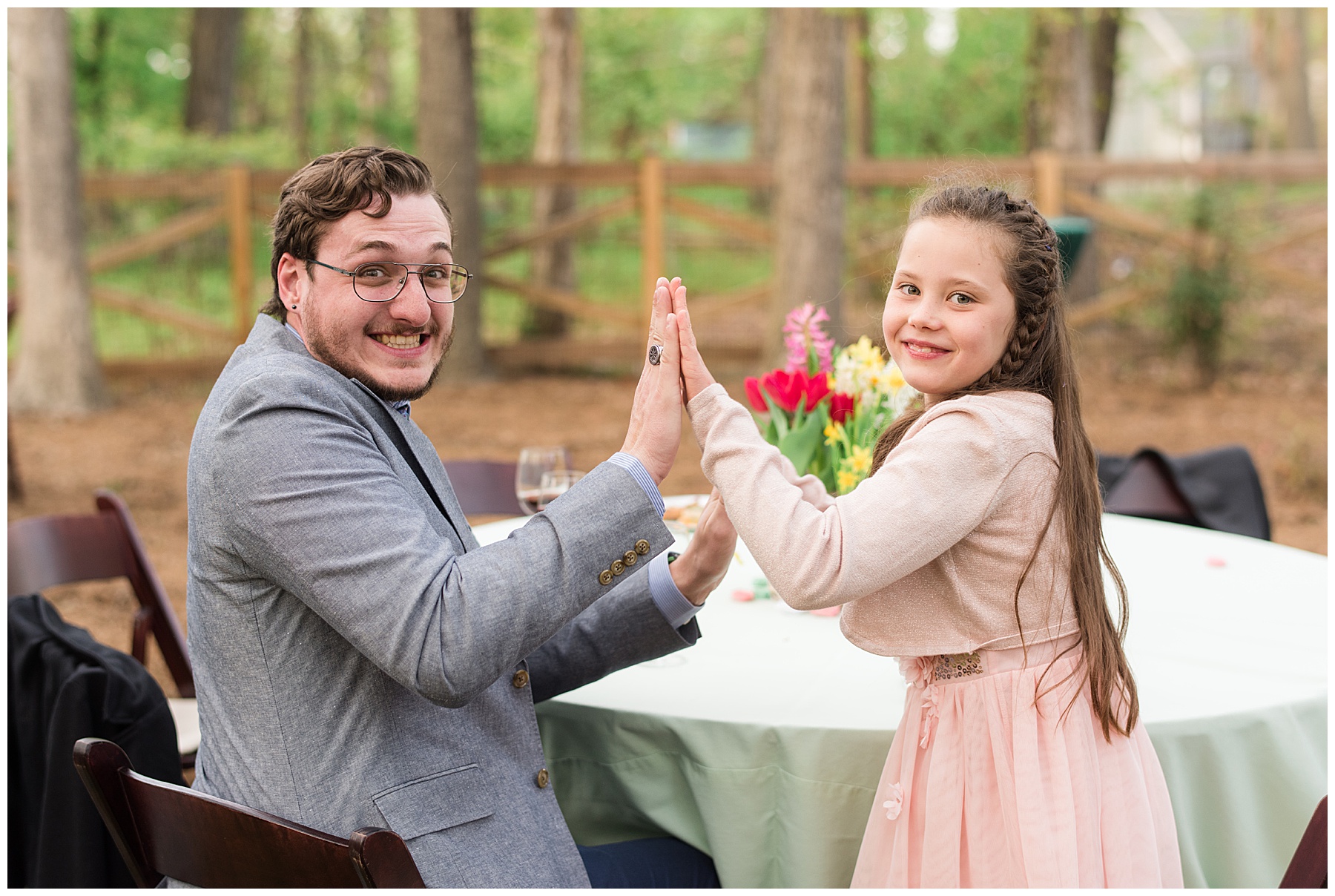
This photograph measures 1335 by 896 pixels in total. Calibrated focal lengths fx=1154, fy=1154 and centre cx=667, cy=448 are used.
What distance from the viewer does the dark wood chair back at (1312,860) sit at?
150 centimetres

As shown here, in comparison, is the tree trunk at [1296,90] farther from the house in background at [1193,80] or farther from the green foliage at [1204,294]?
the green foliage at [1204,294]

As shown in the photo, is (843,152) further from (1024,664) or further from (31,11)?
(1024,664)

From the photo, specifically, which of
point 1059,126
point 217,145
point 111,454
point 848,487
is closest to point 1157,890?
point 848,487

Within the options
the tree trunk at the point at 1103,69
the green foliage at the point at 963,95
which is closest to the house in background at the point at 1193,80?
the green foliage at the point at 963,95

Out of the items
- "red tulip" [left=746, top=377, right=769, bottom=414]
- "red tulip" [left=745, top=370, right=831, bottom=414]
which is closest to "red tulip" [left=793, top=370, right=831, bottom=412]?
"red tulip" [left=745, top=370, right=831, bottom=414]

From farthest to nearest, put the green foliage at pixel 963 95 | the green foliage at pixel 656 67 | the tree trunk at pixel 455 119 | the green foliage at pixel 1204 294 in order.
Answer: the green foliage at pixel 656 67 < the green foliage at pixel 963 95 < the tree trunk at pixel 455 119 < the green foliage at pixel 1204 294

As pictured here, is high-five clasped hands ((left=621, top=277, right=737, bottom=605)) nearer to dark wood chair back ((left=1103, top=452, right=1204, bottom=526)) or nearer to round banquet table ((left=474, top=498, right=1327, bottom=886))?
round banquet table ((left=474, top=498, right=1327, bottom=886))

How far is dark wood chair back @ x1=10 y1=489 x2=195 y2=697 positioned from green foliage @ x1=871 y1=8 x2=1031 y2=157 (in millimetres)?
18384

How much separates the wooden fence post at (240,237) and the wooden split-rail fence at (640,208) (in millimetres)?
10

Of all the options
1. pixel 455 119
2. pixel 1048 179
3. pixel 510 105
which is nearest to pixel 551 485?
pixel 455 119

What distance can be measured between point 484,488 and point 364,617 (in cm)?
225

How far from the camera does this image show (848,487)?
7.80 ft

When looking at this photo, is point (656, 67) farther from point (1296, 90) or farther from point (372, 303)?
point (372, 303)

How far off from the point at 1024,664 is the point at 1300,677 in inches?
30.8
